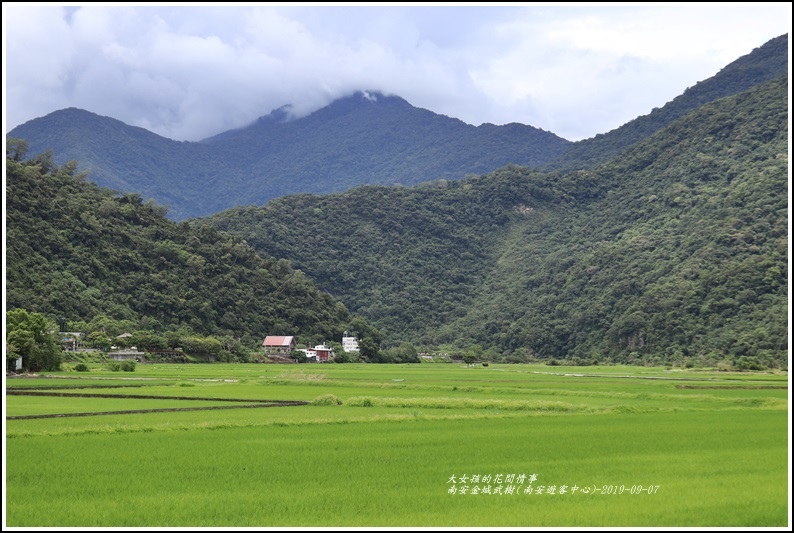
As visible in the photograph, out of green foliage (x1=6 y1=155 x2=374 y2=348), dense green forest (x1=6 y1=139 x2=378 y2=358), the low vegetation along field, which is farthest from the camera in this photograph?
dense green forest (x1=6 y1=139 x2=378 y2=358)

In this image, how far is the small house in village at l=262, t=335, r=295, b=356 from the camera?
82062 mm

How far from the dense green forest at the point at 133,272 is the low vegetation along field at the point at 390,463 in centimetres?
4459

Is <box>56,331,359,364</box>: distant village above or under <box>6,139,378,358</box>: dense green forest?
under

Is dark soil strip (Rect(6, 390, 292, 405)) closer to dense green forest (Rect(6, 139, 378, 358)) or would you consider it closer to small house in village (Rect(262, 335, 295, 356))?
dense green forest (Rect(6, 139, 378, 358))

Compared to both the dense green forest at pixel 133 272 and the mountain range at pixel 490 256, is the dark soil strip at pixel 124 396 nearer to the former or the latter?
the mountain range at pixel 490 256

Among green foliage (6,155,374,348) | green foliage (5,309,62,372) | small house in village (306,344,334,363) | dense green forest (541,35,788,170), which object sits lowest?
small house in village (306,344,334,363)

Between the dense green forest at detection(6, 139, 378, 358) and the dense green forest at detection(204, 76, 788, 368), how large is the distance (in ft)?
78.7

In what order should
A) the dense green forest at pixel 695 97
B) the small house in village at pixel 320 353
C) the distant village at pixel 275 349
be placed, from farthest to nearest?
1. the dense green forest at pixel 695 97
2. the small house in village at pixel 320 353
3. the distant village at pixel 275 349

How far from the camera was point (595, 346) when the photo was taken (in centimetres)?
9138

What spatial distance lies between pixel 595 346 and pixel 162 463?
7931 centimetres

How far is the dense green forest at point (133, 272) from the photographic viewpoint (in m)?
74.7

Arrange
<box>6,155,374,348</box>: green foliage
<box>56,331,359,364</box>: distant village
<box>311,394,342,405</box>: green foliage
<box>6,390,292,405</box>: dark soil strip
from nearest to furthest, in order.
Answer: <box>311,394,342,405</box>: green foliage
<box>6,390,292,405</box>: dark soil strip
<box>56,331,359,364</box>: distant village
<box>6,155,374,348</box>: green foliage

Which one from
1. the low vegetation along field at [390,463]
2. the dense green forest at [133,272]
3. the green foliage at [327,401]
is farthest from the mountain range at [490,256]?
the low vegetation along field at [390,463]

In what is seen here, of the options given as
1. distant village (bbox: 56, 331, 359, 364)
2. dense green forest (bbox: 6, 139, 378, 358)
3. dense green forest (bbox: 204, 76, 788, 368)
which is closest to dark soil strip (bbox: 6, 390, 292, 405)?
distant village (bbox: 56, 331, 359, 364)
